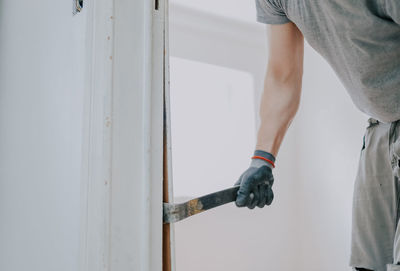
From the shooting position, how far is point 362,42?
3.07 feet

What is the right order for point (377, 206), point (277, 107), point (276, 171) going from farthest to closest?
1. point (276, 171)
2. point (277, 107)
3. point (377, 206)

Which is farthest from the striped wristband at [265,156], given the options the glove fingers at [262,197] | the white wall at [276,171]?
the white wall at [276,171]

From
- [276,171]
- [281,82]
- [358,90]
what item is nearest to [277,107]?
[281,82]

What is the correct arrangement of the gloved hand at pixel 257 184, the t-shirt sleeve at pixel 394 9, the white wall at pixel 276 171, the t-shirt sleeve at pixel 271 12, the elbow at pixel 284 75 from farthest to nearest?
the white wall at pixel 276 171 → the elbow at pixel 284 75 → the t-shirt sleeve at pixel 271 12 → the gloved hand at pixel 257 184 → the t-shirt sleeve at pixel 394 9

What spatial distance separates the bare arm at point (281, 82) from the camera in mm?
1197

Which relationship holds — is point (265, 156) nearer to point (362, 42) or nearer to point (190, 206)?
point (362, 42)

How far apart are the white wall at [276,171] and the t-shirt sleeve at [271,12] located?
1.15m

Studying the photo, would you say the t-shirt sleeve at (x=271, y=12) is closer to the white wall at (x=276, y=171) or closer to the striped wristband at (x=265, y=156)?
the striped wristband at (x=265, y=156)

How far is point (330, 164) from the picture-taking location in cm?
238

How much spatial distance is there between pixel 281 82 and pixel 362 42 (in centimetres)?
33

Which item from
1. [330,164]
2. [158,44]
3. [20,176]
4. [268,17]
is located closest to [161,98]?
[158,44]

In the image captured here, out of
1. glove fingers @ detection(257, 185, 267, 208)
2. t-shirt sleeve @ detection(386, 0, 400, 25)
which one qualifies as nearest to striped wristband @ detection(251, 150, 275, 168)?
glove fingers @ detection(257, 185, 267, 208)

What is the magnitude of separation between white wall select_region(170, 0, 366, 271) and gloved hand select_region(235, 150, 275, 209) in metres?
1.15

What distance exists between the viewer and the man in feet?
2.99
